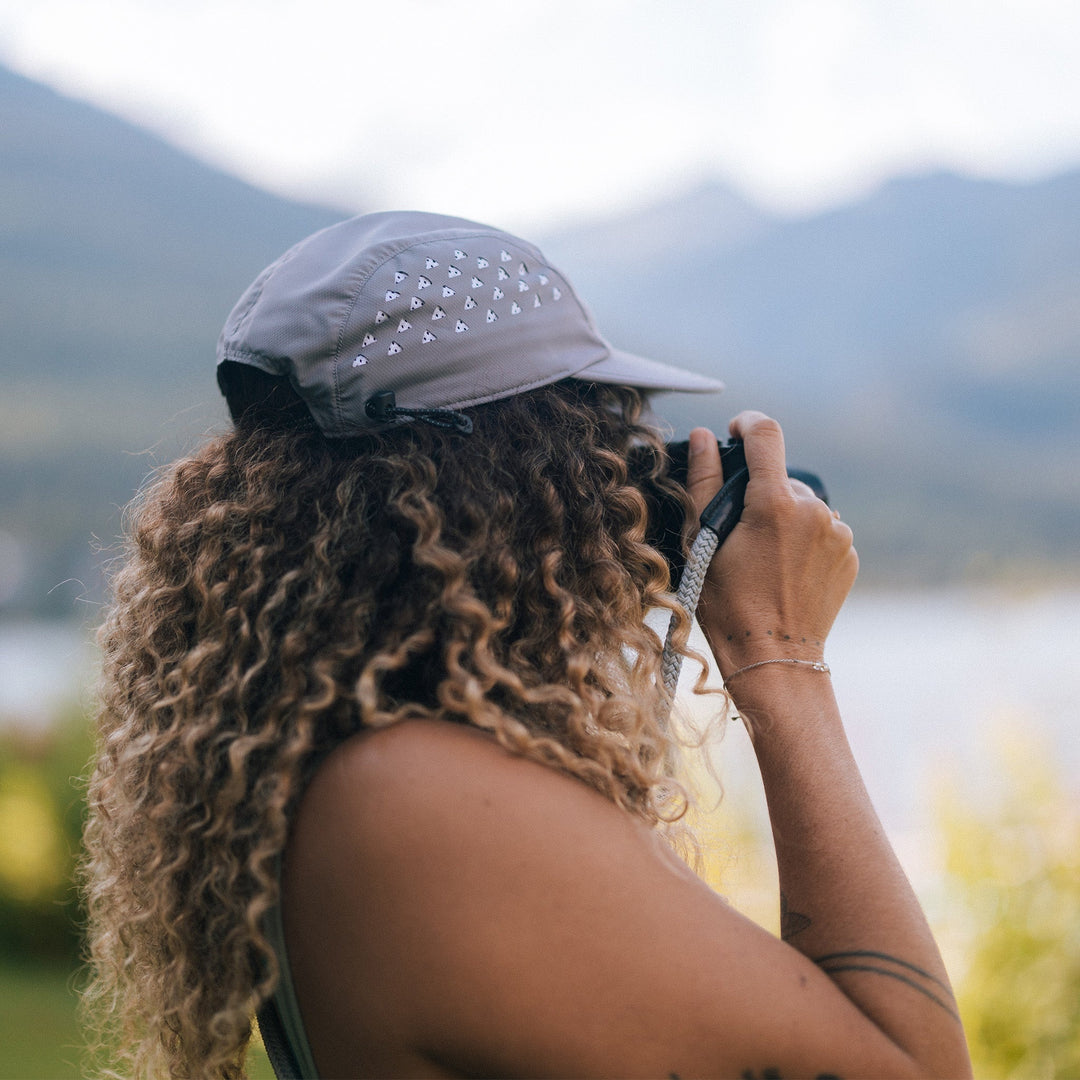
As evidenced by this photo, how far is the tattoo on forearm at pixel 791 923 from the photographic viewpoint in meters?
1.15

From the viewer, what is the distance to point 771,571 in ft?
4.40

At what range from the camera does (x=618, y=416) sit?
141cm

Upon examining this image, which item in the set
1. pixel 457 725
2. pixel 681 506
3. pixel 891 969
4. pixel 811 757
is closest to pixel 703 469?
pixel 681 506

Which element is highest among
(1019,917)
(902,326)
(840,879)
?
(902,326)

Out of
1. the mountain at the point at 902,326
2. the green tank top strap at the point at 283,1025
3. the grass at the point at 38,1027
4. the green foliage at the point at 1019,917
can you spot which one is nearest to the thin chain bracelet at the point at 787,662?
the green tank top strap at the point at 283,1025

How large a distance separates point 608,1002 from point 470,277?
0.85 meters

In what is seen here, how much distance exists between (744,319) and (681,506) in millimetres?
137848

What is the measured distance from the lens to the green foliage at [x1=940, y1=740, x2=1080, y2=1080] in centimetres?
292

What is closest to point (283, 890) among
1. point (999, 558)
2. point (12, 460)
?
point (999, 558)

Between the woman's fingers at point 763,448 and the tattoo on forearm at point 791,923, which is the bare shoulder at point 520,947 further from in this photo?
the woman's fingers at point 763,448

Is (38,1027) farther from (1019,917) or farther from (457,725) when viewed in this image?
(457,725)

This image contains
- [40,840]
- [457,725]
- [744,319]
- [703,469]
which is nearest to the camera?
[457,725]

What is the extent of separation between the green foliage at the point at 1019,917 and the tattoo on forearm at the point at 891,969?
226cm

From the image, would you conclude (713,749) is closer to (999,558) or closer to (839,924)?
(839,924)
